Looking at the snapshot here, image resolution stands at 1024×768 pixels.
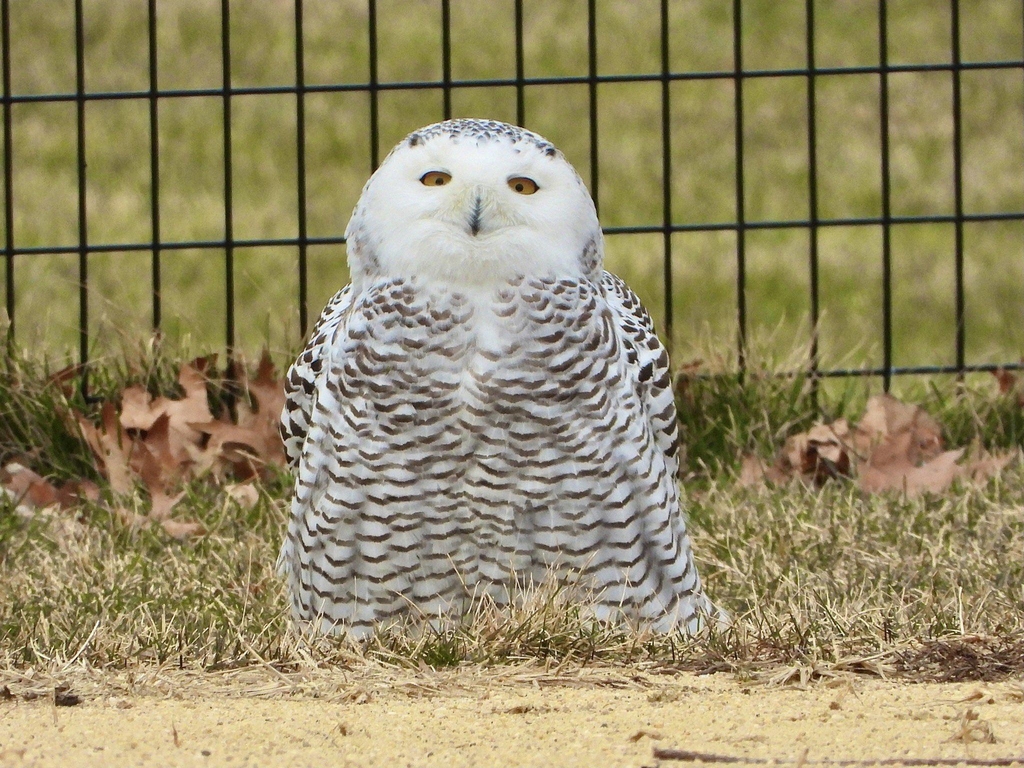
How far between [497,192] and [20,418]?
2232mm

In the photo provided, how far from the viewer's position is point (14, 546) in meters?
4.47

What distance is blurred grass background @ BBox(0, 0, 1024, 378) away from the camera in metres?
8.29

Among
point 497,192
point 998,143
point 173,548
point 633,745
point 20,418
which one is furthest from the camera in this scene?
point 998,143

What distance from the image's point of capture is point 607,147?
10.4 meters

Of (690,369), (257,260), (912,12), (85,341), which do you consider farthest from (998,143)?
(85,341)

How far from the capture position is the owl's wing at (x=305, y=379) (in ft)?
12.2

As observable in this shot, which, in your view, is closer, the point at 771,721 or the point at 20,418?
the point at 771,721

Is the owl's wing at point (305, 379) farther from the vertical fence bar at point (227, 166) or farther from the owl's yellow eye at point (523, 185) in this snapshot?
the vertical fence bar at point (227, 166)

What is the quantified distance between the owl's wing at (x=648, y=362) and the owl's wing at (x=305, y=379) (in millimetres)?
547

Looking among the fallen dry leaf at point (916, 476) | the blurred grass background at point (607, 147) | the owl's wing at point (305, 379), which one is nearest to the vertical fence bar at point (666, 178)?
the fallen dry leaf at point (916, 476)

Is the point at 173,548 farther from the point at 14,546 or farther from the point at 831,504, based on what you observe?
the point at 831,504

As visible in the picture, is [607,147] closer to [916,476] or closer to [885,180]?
[885,180]

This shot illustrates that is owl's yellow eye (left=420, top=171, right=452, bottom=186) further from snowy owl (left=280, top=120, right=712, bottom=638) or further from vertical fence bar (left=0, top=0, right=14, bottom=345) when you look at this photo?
vertical fence bar (left=0, top=0, right=14, bottom=345)

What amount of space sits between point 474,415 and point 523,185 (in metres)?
0.44
